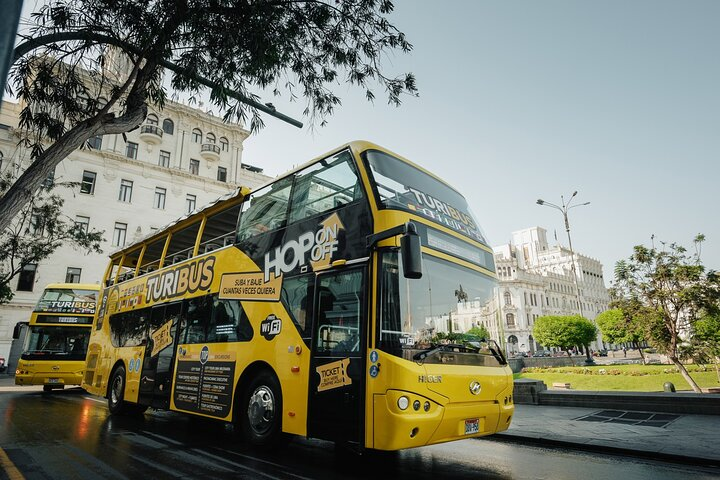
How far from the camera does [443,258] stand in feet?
19.6

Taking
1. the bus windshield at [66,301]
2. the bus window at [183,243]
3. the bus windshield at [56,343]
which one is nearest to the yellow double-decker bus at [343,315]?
the bus window at [183,243]

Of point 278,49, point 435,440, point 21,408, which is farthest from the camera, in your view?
point 21,408

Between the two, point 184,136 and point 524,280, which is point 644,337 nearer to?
point 184,136

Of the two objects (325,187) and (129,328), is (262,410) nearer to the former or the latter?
(325,187)

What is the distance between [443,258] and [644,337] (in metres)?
13.9

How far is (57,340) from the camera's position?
1650 centimetres

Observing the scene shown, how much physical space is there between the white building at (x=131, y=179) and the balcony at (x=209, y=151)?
87mm

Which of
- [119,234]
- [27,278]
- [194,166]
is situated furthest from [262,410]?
[194,166]

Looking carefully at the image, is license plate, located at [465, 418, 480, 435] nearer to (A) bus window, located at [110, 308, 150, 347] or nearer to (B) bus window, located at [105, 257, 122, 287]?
(A) bus window, located at [110, 308, 150, 347]

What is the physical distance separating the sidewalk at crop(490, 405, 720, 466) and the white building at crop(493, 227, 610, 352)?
4548cm

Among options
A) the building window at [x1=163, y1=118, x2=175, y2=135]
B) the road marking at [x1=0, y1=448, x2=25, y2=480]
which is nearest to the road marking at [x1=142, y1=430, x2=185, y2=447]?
the road marking at [x1=0, y1=448, x2=25, y2=480]

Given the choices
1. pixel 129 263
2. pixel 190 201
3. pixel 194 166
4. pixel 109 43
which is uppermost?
pixel 194 166

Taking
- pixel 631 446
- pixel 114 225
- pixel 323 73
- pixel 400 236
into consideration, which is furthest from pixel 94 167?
pixel 631 446

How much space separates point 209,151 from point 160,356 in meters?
32.8
